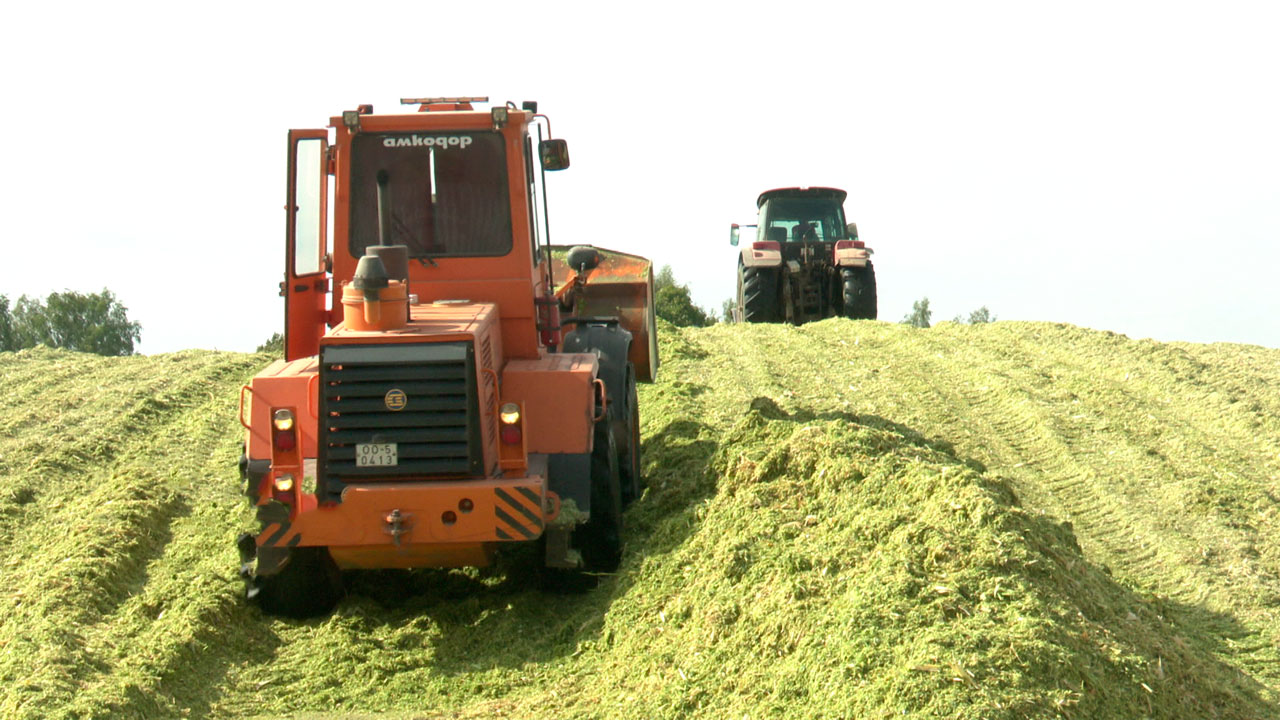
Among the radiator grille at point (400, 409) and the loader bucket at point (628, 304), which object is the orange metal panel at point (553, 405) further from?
the loader bucket at point (628, 304)

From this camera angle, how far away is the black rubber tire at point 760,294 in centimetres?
1897

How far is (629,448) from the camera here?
8641mm

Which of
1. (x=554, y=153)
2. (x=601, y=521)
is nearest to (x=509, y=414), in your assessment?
(x=601, y=521)

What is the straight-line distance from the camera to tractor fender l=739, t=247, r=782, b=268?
18.6m

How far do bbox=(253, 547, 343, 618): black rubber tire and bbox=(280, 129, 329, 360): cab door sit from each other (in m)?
1.25

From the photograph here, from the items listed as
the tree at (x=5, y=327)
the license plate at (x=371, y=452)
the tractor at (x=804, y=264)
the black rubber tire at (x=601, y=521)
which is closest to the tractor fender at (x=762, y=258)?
the tractor at (x=804, y=264)

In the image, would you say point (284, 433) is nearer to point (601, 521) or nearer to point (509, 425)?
point (509, 425)

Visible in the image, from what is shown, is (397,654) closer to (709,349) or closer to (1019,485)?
(1019,485)

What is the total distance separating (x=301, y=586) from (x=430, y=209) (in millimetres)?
2277

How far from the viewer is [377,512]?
268 inches

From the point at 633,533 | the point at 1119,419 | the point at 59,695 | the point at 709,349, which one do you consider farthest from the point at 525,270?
the point at 709,349

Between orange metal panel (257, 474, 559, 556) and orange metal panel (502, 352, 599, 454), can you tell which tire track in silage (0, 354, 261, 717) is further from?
orange metal panel (502, 352, 599, 454)

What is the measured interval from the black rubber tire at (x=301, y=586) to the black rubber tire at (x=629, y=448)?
200 cm

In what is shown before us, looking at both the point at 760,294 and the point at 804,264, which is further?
the point at 804,264
